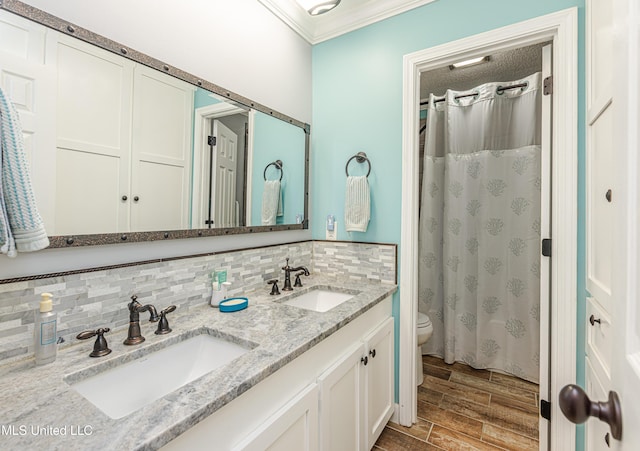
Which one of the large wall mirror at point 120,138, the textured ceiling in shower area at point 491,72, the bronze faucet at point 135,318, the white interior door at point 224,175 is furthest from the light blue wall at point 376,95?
the bronze faucet at point 135,318

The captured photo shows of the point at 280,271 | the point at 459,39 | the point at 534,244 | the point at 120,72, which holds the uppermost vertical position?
the point at 459,39

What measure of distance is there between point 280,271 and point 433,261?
1.47 meters

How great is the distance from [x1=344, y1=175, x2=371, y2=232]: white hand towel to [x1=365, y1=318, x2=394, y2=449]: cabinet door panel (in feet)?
1.93

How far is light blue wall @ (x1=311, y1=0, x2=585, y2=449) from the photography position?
1.57m

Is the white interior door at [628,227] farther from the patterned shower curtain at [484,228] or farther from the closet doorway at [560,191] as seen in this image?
the patterned shower curtain at [484,228]

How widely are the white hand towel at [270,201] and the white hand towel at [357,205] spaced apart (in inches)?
17.5

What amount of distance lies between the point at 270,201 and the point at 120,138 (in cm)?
84

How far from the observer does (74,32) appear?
991mm

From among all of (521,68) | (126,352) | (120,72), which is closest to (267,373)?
(126,352)

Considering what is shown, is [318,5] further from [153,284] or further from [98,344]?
[98,344]

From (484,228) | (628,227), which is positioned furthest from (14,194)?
(484,228)

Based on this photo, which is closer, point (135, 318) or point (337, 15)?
point (135, 318)

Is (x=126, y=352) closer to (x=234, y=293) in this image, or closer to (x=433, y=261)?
(x=234, y=293)

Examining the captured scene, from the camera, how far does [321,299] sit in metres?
1.83
